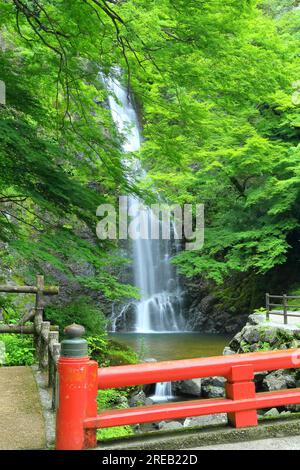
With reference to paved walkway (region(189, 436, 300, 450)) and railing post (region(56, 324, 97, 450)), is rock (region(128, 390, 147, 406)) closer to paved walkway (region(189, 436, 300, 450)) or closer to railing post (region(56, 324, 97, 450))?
paved walkway (region(189, 436, 300, 450))

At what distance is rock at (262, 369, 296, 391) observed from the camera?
37.5 ft

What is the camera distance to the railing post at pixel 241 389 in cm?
411

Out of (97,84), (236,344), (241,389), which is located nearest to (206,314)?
(236,344)

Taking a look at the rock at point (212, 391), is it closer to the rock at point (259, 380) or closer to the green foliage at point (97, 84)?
the rock at point (259, 380)

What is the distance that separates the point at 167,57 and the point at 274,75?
168cm

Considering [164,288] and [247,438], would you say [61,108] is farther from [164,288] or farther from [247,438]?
[164,288]

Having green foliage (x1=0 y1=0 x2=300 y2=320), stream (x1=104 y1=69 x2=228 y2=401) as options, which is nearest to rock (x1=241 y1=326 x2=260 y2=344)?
stream (x1=104 y1=69 x2=228 y2=401)

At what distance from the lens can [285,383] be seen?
37.6ft

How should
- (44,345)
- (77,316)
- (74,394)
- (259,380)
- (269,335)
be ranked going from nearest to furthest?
1. (74,394)
2. (44,345)
3. (77,316)
4. (259,380)
5. (269,335)

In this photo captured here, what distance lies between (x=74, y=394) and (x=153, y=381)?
706mm

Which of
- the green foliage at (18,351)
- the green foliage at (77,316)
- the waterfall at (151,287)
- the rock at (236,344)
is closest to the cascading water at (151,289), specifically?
the waterfall at (151,287)

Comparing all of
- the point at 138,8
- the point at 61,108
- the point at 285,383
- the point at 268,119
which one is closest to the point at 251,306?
the point at 268,119

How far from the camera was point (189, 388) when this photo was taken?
13.3 m

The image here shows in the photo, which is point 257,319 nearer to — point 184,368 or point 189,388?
point 189,388
